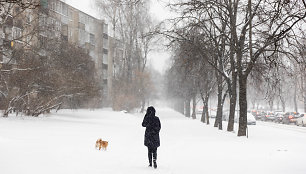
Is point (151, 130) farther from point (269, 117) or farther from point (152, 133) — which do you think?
point (269, 117)

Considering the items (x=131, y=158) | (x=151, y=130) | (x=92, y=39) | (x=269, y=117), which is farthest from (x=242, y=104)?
(x=92, y=39)

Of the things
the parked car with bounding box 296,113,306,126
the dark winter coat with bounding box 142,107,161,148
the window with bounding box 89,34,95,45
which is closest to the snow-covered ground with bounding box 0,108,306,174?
the dark winter coat with bounding box 142,107,161,148

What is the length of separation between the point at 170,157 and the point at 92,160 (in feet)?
8.97

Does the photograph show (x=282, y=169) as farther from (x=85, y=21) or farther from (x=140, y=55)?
(x=85, y=21)

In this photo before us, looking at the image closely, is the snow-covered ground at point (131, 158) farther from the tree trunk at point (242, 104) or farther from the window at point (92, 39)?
the window at point (92, 39)

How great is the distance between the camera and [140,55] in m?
53.2

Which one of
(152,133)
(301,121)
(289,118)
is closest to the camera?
(152,133)

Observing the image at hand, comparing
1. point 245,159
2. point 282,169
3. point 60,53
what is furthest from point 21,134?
→ point 60,53

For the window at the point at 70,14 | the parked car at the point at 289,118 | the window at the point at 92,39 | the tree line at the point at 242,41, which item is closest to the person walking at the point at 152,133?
the tree line at the point at 242,41

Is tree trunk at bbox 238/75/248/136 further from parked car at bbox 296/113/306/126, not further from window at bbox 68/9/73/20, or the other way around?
window at bbox 68/9/73/20

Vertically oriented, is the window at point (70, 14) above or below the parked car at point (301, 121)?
above

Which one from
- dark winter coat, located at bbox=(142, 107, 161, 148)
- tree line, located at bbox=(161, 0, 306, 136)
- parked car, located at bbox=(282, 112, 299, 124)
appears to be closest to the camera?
dark winter coat, located at bbox=(142, 107, 161, 148)

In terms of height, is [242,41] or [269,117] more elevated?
[242,41]

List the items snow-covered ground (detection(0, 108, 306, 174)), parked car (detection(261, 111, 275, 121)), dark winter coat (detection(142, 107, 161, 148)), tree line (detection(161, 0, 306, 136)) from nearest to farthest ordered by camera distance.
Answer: snow-covered ground (detection(0, 108, 306, 174)) → dark winter coat (detection(142, 107, 161, 148)) → tree line (detection(161, 0, 306, 136)) → parked car (detection(261, 111, 275, 121))
